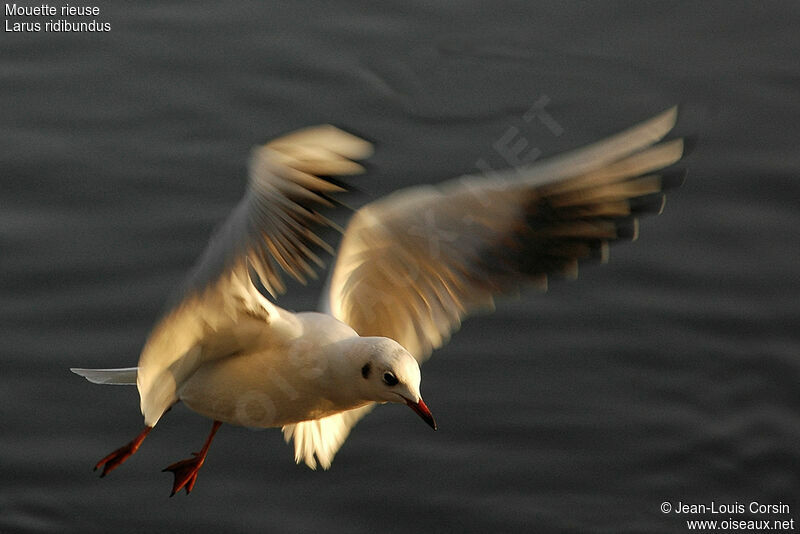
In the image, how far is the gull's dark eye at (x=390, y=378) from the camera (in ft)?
14.5

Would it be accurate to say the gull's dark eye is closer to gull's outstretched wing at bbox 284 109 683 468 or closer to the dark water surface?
gull's outstretched wing at bbox 284 109 683 468

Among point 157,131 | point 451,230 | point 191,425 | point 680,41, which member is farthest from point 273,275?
point 680,41

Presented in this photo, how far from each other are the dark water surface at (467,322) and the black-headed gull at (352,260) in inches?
104

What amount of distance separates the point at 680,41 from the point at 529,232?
518cm

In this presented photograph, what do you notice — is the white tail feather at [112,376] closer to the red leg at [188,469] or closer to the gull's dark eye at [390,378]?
the red leg at [188,469]

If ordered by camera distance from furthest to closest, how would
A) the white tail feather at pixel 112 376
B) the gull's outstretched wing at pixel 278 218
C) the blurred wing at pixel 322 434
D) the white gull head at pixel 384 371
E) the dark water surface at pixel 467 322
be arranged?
the dark water surface at pixel 467 322, the blurred wing at pixel 322 434, the white tail feather at pixel 112 376, the white gull head at pixel 384 371, the gull's outstretched wing at pixel 278 218

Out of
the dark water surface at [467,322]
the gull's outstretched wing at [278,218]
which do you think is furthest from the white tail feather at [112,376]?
the dark water surface at [467,322]

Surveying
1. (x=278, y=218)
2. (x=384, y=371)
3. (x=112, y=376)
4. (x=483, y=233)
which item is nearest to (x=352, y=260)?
(x=483, y=233)

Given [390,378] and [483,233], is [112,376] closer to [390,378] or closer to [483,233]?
[390,378]

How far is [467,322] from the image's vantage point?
8039 mm

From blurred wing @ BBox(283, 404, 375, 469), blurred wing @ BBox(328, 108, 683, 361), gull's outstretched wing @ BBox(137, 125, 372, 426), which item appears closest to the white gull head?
gull's outstretched wing @ BBox(137, 125, 372, 426)

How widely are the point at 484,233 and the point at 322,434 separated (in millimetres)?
1270

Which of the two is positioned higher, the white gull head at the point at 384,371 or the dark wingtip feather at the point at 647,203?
the dark wingtip feather at the point at 647,203

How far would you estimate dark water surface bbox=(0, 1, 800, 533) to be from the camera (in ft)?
24.8
